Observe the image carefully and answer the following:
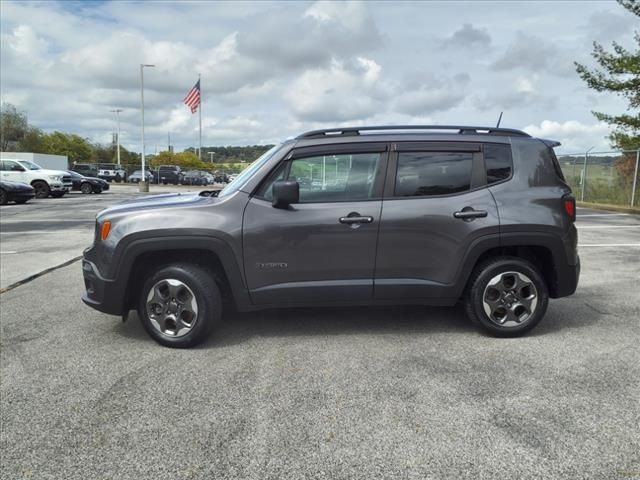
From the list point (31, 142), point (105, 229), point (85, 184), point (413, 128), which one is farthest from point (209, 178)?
point (413, 128)

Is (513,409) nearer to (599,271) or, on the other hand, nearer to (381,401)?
(381,401)

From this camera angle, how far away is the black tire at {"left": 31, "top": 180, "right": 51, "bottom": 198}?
24500mm

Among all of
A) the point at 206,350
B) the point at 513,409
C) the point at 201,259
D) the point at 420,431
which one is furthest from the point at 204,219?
the point at 513,409

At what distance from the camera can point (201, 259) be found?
14.6 ft

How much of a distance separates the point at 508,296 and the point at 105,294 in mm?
3321

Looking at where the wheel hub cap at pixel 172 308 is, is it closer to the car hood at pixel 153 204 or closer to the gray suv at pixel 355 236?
the gray suv at pixel 355 236

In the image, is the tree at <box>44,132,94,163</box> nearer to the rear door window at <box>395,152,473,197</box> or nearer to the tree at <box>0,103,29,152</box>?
the tree at <box>0,103,29,152</box>

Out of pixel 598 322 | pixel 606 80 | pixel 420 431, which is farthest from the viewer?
pixel 606 80

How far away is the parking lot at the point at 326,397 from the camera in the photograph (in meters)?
2.67

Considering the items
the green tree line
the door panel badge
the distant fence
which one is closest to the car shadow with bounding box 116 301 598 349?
the door panel badge

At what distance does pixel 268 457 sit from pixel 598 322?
3704 millimetres

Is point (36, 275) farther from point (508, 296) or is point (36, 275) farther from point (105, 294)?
point (508, 296)

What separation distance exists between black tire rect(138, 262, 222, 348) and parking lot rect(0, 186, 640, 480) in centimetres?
11

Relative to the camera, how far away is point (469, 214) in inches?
171
